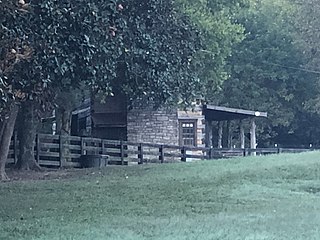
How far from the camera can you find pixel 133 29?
16438 millimetres

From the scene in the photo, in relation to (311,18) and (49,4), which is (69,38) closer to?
(49,4)

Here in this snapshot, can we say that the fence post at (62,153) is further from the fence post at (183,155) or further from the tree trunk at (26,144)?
the fence post at (183,155)

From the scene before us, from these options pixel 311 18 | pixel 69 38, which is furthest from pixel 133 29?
pixel 311 18

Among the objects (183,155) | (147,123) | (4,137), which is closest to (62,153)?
(4,137)

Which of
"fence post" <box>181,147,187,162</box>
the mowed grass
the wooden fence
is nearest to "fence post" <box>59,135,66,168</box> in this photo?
the wooden fence

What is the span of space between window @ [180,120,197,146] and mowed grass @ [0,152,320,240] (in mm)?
12235

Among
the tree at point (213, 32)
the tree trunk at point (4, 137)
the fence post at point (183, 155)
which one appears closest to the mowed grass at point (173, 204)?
the tree trunk at point (4, 137)

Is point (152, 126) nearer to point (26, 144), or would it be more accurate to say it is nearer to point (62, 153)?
point (62, 153)

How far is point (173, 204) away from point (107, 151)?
14099mm

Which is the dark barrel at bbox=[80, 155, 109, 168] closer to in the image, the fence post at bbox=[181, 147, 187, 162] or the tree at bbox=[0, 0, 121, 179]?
the fence post at bbox=[181, 147, 187, 162]

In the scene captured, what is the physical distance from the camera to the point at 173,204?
14055 mm

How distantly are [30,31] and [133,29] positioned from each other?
550cm

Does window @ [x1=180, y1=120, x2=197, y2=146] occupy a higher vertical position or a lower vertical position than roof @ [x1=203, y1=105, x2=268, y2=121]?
lower

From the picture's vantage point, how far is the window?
34.4 m
